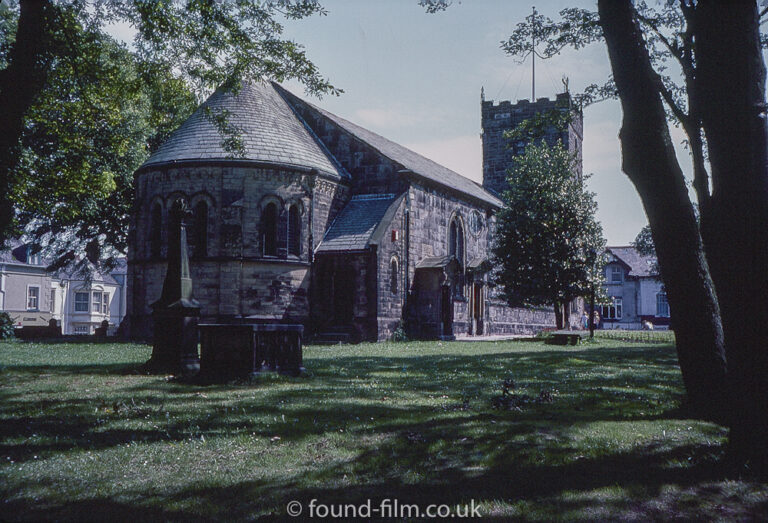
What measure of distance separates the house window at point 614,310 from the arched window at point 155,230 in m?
52.7

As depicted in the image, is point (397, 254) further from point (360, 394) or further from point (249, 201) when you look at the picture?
point (360, 394)

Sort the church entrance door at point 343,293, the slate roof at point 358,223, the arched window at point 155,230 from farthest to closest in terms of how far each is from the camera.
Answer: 1. the church entrance door at point 343,293
2. the slate roof at point 358,223
3. the arched window at point 155,230

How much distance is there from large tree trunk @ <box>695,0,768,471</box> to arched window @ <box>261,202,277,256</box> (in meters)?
21.2

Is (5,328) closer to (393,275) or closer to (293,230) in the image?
(293,230)

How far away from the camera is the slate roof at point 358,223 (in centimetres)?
2595

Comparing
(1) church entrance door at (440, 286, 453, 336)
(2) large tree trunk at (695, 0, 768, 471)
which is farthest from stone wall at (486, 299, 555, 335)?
(2) large tree trunk at (695, 0, 768, 471)

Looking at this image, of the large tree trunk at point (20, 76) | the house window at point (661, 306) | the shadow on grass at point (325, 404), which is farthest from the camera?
the house window at point (661, 306)

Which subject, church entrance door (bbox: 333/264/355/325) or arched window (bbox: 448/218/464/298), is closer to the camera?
church entrance door (bbox: 333/264/355/325)

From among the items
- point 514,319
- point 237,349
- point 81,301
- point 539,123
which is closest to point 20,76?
point 237,349

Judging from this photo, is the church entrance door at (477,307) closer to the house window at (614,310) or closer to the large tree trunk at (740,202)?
the large tree trunk at (740,202)

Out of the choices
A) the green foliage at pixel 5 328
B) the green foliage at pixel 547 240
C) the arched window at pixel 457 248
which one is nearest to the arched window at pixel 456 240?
the arched window at pixel 457 248

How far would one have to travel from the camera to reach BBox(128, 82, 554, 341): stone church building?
80.2 feet

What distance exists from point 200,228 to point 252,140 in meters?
4.34

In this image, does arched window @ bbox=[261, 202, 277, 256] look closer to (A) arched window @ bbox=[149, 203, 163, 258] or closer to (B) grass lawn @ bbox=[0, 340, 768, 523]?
(A) arched window @ bbox=[149, 203, 163, 258]
